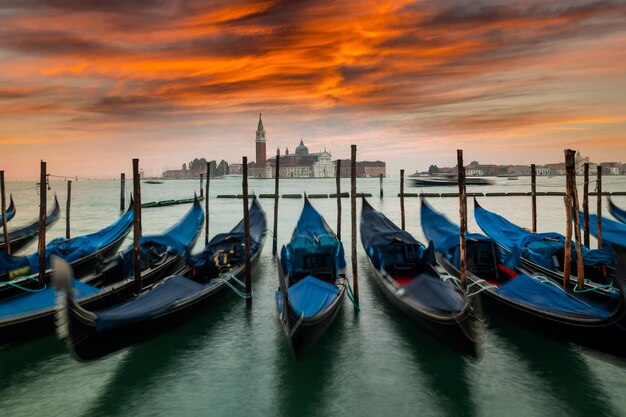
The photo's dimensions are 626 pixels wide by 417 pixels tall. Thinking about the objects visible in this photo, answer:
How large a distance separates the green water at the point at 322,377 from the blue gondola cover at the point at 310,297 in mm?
653

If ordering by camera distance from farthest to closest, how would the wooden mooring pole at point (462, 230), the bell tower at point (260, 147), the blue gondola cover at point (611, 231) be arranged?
the bell tower at point (260, 147) → the blue gondola cover at point (611, 231) → the wooden mooring pole at point (462, 230)

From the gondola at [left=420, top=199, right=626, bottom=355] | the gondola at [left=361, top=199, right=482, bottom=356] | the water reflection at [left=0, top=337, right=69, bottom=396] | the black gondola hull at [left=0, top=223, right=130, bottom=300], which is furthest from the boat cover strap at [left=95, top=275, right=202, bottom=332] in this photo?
the gondola at [left=420, top=199, right=626, bottom=355]

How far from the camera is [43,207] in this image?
6.53m

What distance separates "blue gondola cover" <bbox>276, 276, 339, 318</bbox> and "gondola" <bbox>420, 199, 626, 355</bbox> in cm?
211

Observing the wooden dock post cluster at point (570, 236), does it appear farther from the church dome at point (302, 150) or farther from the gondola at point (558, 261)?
the church dome at point (302, 150)

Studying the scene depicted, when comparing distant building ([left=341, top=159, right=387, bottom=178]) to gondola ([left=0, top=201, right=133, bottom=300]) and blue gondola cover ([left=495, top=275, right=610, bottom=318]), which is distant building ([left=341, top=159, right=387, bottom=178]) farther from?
blue gondola cover ([left=495, top=275, right=610, bottom=318])

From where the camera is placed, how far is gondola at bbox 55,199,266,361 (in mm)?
3625

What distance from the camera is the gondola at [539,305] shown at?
3.93 m

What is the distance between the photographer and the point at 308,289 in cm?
497

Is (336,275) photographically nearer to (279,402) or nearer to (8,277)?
(279,402)

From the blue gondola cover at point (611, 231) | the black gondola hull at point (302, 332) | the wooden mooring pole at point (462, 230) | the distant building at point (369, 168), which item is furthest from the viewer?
the distant building at point (369, 168)

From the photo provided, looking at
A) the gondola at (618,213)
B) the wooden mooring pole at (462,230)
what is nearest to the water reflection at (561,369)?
the wooden mooring pole at (462,230)

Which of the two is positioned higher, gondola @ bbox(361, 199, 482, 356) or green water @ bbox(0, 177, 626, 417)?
gondola @ bbox(361, 199, 482, 356)

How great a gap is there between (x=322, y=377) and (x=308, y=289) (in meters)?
1.04
